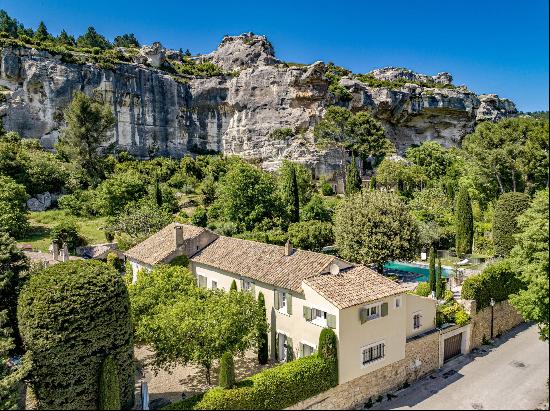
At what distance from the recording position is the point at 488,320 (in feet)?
81.3

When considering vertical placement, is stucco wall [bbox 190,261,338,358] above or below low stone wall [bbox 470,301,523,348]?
above

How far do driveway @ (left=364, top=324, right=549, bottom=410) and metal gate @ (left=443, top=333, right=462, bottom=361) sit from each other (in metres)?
0.35

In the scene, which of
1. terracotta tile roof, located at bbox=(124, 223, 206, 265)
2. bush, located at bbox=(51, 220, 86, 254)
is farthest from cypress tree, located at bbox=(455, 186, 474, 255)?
bush, located at bbox=(51, 220, 86, 254)

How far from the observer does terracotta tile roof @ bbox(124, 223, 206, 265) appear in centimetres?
2556

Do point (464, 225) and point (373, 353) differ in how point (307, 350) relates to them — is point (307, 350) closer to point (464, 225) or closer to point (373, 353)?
point (373, 353)

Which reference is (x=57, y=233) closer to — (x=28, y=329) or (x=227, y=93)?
(x=28, y=329)

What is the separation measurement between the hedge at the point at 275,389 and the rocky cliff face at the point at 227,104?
52.7 metres

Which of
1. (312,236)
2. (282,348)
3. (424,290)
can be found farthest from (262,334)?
(312,236)

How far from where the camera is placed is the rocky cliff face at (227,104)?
60562 millimetres

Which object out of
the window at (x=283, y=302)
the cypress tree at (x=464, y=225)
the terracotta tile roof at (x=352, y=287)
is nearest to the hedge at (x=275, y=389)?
the terracotta tile roof at (x=352, y=287)

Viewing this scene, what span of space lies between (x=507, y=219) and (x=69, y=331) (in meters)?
32.6

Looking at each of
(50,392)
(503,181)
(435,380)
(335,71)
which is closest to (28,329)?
(50,392)

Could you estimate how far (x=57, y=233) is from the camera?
35.8 metres

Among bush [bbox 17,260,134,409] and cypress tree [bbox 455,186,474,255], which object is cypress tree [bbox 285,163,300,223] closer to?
cypress tree [bbox 455,186,474,255]
